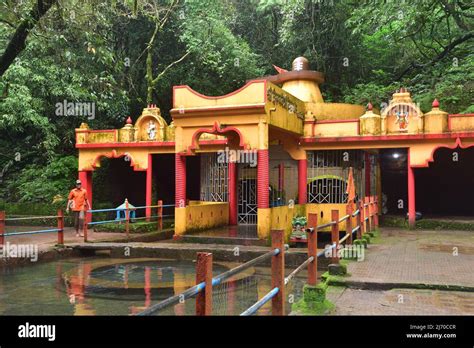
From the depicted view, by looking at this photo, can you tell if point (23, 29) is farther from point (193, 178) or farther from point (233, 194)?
point (193, 178)

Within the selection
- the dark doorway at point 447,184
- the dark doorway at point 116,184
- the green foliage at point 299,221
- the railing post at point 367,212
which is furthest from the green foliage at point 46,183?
the dark doorway at point 447,184

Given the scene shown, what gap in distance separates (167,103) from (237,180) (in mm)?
9892

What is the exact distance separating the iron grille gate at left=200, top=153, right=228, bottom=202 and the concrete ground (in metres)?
7.11

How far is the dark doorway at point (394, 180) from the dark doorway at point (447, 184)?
1.86ft

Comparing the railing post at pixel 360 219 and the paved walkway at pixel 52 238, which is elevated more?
the railing post at pixel 360 219

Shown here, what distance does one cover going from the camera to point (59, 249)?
38.5 ft

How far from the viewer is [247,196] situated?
55.7ft

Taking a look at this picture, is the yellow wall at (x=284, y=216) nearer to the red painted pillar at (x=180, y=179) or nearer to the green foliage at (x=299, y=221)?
the green foliage at (x=299, y=221)

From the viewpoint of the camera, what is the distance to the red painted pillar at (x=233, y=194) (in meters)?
16.6

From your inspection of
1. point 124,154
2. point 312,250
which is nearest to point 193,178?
point 124,154

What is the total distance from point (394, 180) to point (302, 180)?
6.20 m

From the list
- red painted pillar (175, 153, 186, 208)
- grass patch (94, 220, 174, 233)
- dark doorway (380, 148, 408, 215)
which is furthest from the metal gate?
dark doorway (380, 148, 408, 215)

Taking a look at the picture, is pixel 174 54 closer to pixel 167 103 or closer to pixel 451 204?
pixel 167 103
